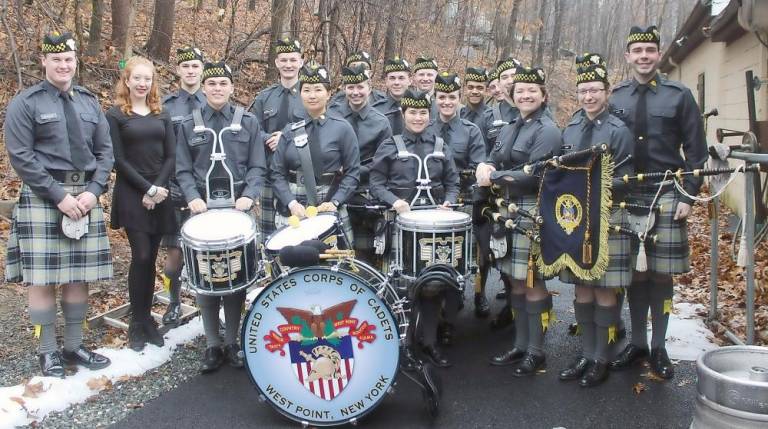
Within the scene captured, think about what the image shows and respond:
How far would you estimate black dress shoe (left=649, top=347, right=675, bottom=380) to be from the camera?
4.56m

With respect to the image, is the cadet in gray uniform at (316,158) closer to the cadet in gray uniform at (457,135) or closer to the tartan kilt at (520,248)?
the cadet in gray uniform at (457,135)

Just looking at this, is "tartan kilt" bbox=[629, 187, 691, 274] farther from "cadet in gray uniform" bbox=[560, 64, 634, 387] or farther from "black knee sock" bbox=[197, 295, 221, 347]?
"black knee sock" bbox=[197, 295, 221, 347]

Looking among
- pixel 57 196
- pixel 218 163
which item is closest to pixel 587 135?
pixel 218 163

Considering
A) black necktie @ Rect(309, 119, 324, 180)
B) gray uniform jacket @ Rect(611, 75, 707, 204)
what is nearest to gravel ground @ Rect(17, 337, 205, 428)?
black necktie @ Rect(309, 119, 324, 180)

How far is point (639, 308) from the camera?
4809 millimetres

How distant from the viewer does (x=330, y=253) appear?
3.84 meters

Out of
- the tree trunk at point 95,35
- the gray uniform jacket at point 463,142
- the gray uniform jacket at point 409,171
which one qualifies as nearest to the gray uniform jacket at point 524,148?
the gray uniform jacket at point 409,171

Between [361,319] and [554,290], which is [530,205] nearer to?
[361,319]

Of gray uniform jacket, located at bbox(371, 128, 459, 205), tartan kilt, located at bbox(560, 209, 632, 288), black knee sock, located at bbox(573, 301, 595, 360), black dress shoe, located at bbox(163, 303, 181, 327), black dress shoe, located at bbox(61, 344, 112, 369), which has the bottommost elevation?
black dress shoe, located at bbox(61, 344, 112, 369)

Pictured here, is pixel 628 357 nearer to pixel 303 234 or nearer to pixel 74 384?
pixel 303 234

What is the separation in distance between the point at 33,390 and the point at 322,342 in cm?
179

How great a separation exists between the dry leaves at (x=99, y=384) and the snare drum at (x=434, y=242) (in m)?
1.98

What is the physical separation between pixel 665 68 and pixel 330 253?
2019 cm

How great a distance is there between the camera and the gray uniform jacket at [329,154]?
16.1 ft
